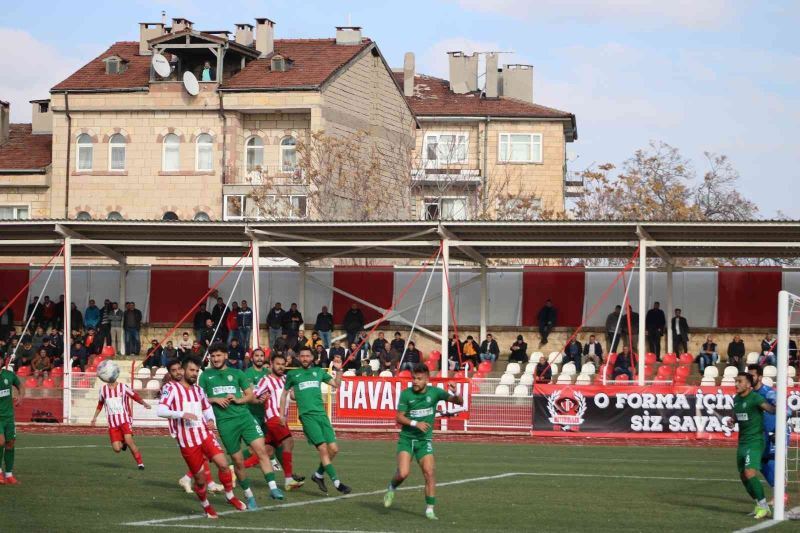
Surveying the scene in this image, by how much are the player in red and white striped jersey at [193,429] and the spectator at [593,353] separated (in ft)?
73.1

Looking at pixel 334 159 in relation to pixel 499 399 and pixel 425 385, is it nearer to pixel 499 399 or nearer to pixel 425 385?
pixel 499 399

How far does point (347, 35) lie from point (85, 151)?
1388 centimetres

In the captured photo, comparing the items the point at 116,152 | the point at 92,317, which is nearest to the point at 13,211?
the point at 116,152

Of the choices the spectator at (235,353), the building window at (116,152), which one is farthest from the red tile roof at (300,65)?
the spectator at (235,353)

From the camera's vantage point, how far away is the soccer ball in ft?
68.6

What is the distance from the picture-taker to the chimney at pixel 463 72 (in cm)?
7794

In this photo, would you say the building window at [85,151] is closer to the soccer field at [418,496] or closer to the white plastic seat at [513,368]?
the white plastic seat at [513,368]

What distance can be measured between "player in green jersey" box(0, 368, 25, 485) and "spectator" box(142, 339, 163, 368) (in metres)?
16.4

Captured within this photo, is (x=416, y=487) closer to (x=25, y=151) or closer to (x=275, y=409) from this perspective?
(x=275, y=409)

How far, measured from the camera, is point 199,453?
14.9 meters

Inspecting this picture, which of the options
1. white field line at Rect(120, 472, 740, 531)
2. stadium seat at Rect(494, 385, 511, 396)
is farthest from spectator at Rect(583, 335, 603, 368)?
white field line at Rect(120, 472, 740, 531)

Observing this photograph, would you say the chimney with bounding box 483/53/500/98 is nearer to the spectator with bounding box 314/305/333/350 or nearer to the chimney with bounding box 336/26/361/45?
the chimney with bounding box 336/26/361/45

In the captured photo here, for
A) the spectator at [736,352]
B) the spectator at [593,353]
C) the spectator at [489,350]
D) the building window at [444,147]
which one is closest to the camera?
the spectator at [593,353]

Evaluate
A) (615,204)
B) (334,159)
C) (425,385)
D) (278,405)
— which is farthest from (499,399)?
(615,204)
